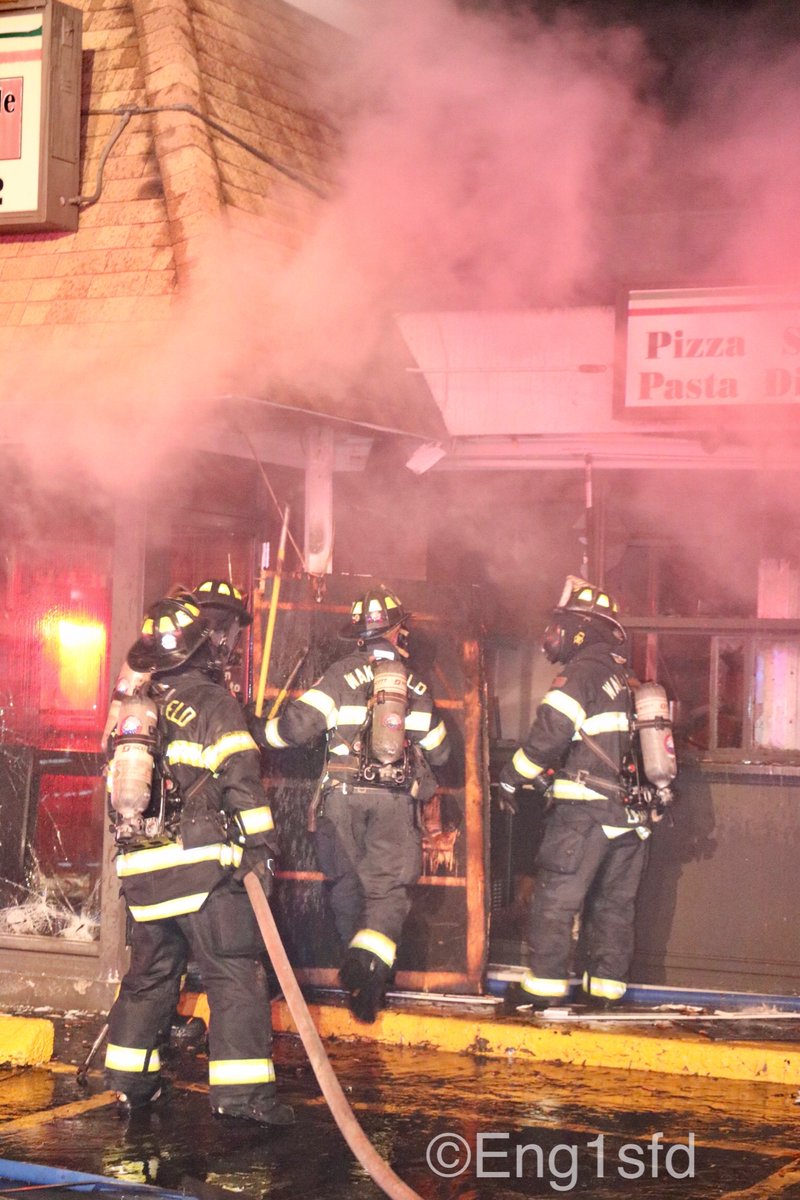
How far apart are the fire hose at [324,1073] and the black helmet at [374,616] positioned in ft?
5.71

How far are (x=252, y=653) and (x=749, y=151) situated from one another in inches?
169

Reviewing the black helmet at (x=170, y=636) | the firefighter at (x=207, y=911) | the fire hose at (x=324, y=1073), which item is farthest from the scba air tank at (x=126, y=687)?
the fire hose at (x=324, y=1073)

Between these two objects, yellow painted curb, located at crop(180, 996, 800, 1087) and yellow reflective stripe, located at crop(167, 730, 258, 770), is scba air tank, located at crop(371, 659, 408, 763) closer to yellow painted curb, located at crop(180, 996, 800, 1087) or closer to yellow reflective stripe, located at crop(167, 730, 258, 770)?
yellow reflective stripe, located at crop(167, 730, 258, 770)

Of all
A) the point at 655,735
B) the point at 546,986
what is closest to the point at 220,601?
the point at 655,735

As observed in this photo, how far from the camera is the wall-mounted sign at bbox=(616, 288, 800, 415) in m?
7.18

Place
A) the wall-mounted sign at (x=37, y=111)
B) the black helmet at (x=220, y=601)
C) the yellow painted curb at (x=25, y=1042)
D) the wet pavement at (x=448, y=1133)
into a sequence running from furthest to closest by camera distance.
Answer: the wall-mounted sign at (x=37, y=111)
the yellow painted curb at (x=25, y=1042)
the black helmet at (x=220, y=601)
the wet pavement at (x=448, y=1133)

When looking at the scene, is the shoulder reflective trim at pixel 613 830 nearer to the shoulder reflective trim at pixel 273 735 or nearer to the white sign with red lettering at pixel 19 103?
the shoulder reflective trim at pixel 273 735

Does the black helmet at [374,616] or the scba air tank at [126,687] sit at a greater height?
the black helmet at [374,616]

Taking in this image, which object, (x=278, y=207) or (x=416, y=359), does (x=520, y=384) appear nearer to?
(x=416, y=359)

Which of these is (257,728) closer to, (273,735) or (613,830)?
(273,735)

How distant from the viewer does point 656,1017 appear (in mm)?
6867

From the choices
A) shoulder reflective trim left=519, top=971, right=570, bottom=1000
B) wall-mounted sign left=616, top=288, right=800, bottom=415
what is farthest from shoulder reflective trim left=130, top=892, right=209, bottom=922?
wall-mounted sign left=616, top=288, right=800, bottom=415

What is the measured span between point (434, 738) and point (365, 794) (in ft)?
1.44

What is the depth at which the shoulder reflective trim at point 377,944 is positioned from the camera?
6719mm
